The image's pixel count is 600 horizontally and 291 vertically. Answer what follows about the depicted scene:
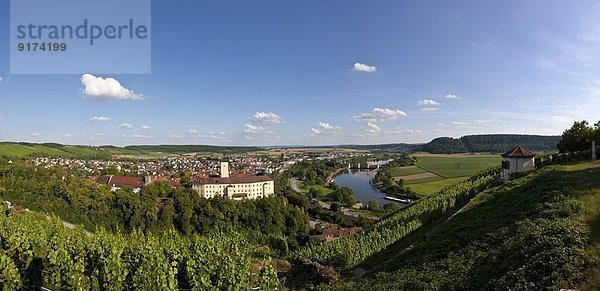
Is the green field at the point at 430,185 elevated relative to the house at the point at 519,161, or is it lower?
lower

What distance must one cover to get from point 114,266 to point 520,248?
13.2m

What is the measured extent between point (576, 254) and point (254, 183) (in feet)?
242

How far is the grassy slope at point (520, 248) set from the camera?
8.88 m

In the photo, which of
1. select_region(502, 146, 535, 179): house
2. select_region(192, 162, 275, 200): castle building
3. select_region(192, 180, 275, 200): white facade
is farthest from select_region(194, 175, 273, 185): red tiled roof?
select_region(502, 146, 535, 179): house

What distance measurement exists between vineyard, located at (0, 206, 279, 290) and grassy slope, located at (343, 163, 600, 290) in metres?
5.90

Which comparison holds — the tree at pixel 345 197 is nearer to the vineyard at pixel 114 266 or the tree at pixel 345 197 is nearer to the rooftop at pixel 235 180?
the rooftop at pixel 235 180

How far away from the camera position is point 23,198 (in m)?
52.2

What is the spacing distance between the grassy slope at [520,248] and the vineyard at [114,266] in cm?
590

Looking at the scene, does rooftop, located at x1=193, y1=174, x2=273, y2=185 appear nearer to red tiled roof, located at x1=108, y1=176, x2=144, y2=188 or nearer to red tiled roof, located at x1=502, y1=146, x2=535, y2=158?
red tiled roof, located at x1=108, y1=176, x2=144, y2=188

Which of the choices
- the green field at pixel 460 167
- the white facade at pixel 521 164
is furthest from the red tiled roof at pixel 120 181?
Result: the green field at pixel 460 167

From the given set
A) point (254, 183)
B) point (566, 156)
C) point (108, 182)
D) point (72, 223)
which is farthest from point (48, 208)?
point (566, 156)

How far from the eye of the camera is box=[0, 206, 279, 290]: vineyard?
34.0 feet

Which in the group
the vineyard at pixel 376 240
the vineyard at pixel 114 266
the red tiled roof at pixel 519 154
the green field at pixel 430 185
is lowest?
the green field at pixel 430 185

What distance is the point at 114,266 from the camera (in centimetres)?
1072
